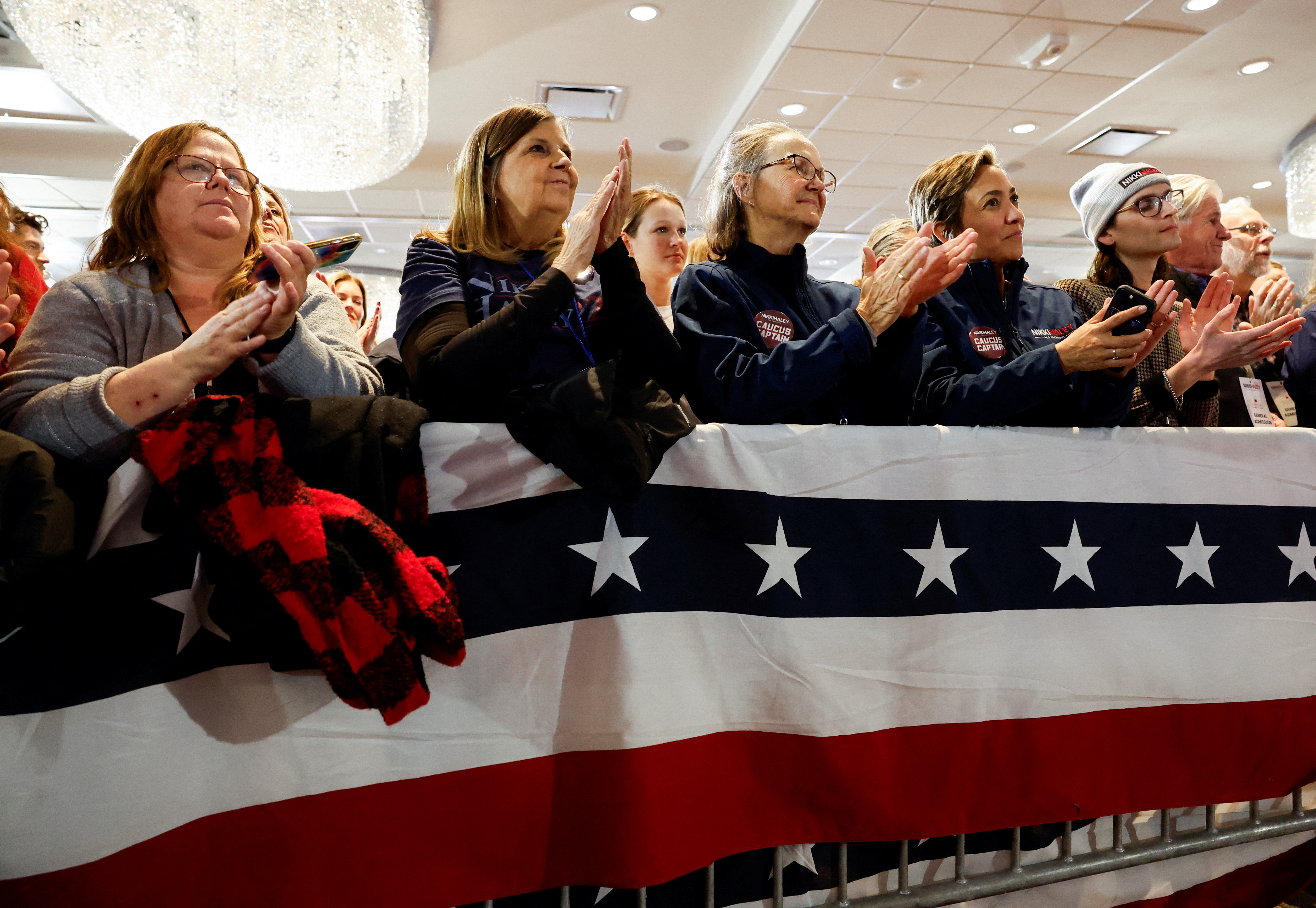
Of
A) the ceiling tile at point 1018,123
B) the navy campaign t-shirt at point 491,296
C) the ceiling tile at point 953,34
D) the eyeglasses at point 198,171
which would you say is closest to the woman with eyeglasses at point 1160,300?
the navy campaign t-shirt at point 491,296

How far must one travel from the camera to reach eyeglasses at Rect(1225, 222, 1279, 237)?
344 centimetres

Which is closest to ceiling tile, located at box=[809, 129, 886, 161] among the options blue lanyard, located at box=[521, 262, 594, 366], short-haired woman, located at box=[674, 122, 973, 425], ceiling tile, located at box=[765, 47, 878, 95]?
ceiling tile, located at box=[765, 47, 878, 95]

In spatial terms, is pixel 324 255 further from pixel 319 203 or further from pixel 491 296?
pixel 319 203

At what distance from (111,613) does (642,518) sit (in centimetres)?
82

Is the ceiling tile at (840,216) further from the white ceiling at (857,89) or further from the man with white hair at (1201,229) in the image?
the man with white hair at (1201,229)

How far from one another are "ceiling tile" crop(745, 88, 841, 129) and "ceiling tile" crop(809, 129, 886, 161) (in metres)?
0.21

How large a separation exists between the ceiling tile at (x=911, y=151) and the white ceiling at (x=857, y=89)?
0.03 metres

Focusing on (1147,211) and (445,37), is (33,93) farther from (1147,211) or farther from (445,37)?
(1147,211)

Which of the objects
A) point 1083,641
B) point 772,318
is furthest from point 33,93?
point 1083,641

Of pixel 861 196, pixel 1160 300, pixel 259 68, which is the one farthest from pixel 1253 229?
pixel 861 196

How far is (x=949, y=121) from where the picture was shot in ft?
21.4

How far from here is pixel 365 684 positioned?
40.9 inches

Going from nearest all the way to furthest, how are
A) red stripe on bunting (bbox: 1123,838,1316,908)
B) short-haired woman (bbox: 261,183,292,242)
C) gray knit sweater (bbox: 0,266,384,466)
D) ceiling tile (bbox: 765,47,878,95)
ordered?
1. gray knit sweater (bbox: 0,266,384,466)
2. red stripe on bunting (bbox: 1123,838,1316,908)
3. short-haired woman (bbox: 261,183,292,242)
4. ceiling tile (bbox: 765,47,878,95)

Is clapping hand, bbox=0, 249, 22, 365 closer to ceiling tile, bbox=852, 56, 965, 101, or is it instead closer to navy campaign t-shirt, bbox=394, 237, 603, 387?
navy campaign t-shirt, bbox=394, 237, 603, 387
